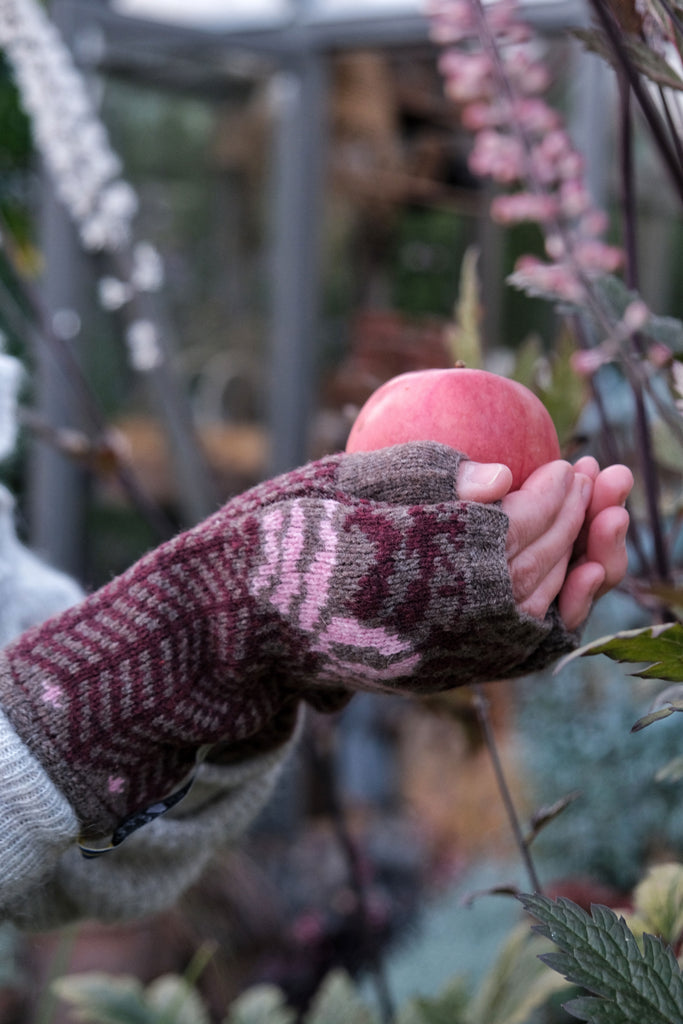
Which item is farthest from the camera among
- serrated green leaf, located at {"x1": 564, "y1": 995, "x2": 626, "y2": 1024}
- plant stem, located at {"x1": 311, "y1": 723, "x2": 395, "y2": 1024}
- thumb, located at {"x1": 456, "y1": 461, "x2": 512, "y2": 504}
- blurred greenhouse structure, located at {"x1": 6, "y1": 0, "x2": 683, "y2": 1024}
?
blurred greenhouse structure, located at {"x1": 6, "y1": 0, "x2": 683, "y2": 1024}

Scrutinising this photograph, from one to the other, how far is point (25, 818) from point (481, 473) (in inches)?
14.2

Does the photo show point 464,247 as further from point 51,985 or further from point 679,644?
point 679,644

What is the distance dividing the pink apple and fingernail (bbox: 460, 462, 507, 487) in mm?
39

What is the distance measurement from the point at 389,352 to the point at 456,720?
5.09 feet

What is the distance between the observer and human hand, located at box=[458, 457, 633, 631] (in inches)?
23.7

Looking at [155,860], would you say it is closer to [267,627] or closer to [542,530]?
[267,627]

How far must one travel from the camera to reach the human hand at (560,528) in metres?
0.60

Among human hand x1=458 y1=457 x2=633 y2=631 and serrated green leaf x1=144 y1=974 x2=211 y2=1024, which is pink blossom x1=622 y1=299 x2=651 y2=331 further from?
serrated green leaf x1=144 y1=974 x2=211 y2=1024

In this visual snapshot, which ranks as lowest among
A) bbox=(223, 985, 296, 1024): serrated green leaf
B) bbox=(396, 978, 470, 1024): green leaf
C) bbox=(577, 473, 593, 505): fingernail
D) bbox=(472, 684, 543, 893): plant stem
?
bbox=(223, 985, 296, 1024): serrated green leaf

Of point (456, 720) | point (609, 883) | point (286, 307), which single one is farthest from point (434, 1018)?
point (286, 307)

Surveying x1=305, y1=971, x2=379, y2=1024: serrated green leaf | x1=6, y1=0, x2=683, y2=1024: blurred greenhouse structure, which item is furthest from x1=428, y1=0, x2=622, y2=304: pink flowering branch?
x1=6, y1=0, x2=683, y2=1024: blurred greenhouse structure

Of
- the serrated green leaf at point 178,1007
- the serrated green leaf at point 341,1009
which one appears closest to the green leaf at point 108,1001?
the serrated green leaf at point 178,1007

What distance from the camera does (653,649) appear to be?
492 mm

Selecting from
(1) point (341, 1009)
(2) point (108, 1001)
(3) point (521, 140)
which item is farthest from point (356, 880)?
(3) point (521, 140)
